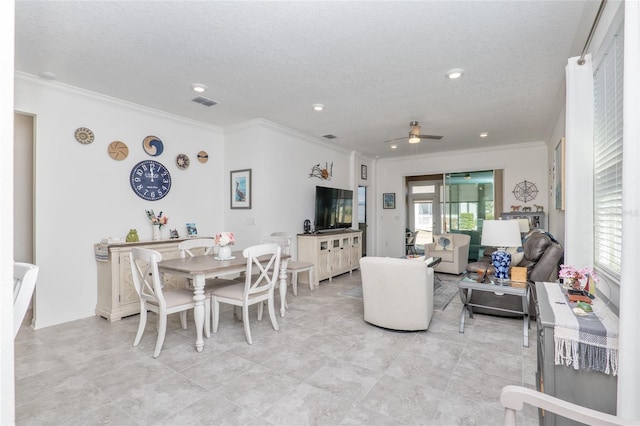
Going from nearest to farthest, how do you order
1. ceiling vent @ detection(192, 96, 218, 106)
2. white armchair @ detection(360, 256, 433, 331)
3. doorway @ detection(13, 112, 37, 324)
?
white armchair @ detection(360, 256, 433, 331) → doorway @ detection(13, 112, 37, 324) → ceiling vent @ detection(192, 96, 218, 106)

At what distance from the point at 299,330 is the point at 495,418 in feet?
6.19

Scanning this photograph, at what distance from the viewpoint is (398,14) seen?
7.43 ft

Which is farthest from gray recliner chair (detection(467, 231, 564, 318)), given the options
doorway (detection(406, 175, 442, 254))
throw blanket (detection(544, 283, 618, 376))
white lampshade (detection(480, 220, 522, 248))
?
Result: doorway (detection(406, 175, 442, 254))

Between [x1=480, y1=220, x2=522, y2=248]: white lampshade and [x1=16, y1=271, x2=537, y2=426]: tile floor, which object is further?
[x1=480, y1=220, x2=522, y2=248]: white lampshade

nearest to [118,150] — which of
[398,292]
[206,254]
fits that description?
[206,254]

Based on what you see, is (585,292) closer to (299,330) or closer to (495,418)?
(495,418)

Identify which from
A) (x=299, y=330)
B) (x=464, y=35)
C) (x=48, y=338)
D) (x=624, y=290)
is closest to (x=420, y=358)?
(x=299, y=330)

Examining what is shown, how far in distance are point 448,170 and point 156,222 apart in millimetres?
6190

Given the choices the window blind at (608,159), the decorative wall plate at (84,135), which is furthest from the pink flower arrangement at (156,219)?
the window blind at (608,159)

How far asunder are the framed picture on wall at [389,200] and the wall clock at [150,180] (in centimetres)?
539

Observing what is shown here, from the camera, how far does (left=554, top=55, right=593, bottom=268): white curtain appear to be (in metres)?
2.17

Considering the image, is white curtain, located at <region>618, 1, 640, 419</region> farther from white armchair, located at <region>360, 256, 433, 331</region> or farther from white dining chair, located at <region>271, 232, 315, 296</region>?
white dining chair, located at <region>271, 232, 315, 296</region>

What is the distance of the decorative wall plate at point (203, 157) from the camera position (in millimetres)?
4991

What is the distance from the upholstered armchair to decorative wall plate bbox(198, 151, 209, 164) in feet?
14.2
